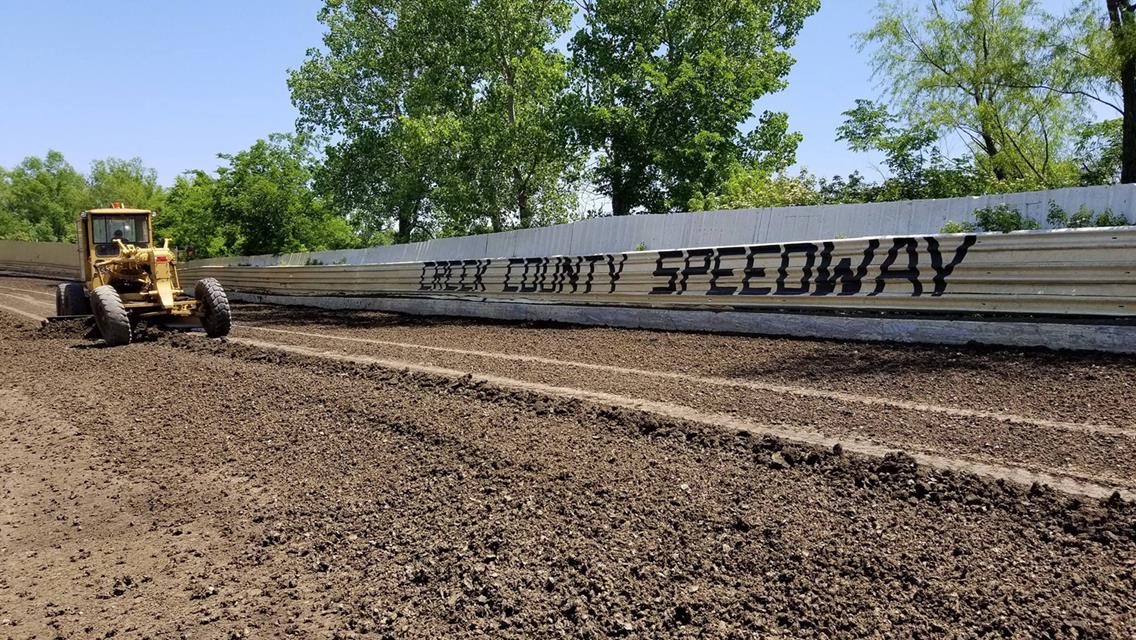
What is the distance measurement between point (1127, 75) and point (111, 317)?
19987 millimetres

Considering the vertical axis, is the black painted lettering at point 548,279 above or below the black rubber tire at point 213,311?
above

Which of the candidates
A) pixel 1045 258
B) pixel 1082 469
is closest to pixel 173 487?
pixel 1082 469

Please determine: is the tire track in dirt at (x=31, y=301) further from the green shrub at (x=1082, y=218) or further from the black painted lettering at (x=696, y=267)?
the green shrub at (x=1082, y=218)

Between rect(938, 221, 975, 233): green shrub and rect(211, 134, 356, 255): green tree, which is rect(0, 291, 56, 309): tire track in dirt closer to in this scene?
rect(211, 134, 356, 255): green tree

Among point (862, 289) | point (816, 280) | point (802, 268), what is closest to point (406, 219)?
point (802, 268)

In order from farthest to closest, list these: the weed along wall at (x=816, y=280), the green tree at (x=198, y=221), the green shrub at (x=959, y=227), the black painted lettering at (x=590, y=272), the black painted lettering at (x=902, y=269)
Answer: the green tree at (x=198, y=221)
the black painted lettering at (x=590, y=272)
the green shrub at (x=959, y=227)
the black painted lettering at (x=902, y=269)
the weed along wall at (x=816, y=280)

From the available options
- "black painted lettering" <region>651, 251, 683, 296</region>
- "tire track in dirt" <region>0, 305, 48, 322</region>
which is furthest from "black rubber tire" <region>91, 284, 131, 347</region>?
"black painted lettering" <region>651, 251, 683, 296</region>

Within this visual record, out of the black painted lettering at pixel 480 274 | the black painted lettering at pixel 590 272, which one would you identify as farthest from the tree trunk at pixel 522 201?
the black painted lettering at pixel 590 272

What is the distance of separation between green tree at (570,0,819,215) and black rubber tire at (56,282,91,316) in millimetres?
14439

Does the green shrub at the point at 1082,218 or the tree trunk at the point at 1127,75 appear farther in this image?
the tree trunk at the point at 1127,75

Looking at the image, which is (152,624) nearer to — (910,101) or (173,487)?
(173,487)

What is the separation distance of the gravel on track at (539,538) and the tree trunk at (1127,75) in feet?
45.6

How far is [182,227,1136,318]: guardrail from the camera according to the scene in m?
8.52

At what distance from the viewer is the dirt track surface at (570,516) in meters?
3.31
